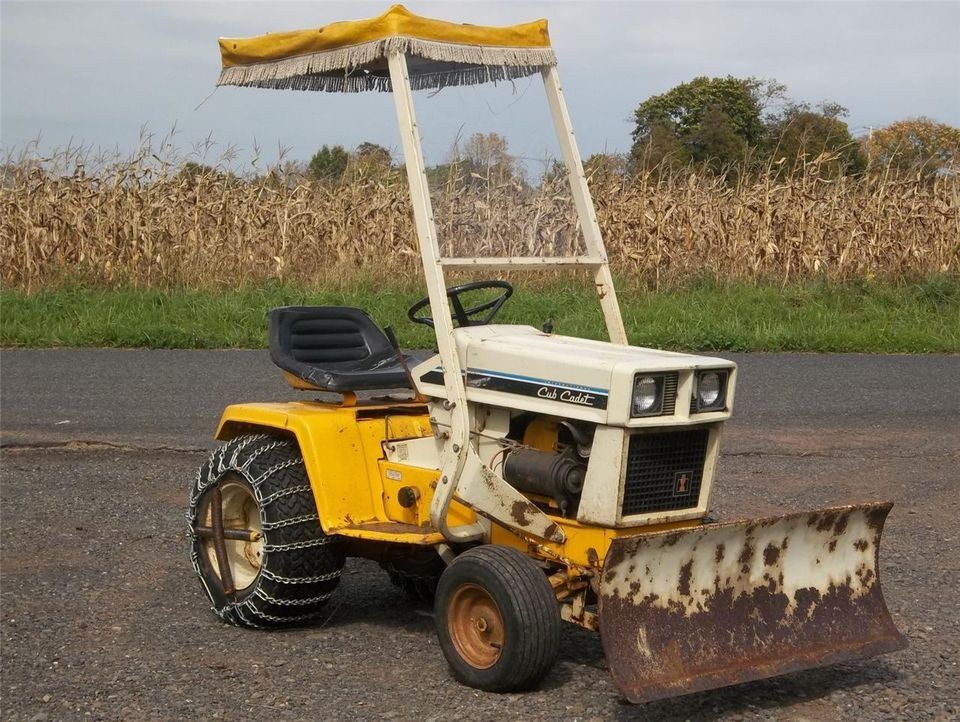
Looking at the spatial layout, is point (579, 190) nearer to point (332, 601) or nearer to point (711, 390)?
point (711, 390)

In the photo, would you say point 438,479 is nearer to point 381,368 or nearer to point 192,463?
point 381,368

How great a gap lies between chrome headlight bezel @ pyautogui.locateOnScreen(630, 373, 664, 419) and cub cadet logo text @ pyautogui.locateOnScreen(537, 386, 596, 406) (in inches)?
5.4

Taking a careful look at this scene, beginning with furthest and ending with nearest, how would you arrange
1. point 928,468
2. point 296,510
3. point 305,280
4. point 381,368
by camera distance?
1. point 305,280
2. point 928,468
3. point 381,368
4. point 296,510

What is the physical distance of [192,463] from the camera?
7703 mm

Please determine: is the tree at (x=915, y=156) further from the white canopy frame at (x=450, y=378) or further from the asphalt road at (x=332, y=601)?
the white canopy frame at (x=450, y=378)

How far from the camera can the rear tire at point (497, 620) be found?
13.0ft

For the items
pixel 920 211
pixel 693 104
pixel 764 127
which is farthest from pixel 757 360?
pixel 693 104

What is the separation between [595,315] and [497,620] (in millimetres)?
7873

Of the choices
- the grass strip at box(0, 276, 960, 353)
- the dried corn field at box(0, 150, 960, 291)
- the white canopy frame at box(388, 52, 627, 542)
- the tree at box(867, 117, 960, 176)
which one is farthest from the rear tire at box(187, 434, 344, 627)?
the tree at box(867, 117, 960, 176)

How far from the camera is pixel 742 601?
4.11 meters

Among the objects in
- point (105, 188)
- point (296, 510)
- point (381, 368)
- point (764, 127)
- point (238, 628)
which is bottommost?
point (238, 628)

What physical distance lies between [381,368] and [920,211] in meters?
11.8

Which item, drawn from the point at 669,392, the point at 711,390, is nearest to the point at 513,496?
the point at 669,392

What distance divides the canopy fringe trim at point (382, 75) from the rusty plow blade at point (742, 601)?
1891 millimetres
